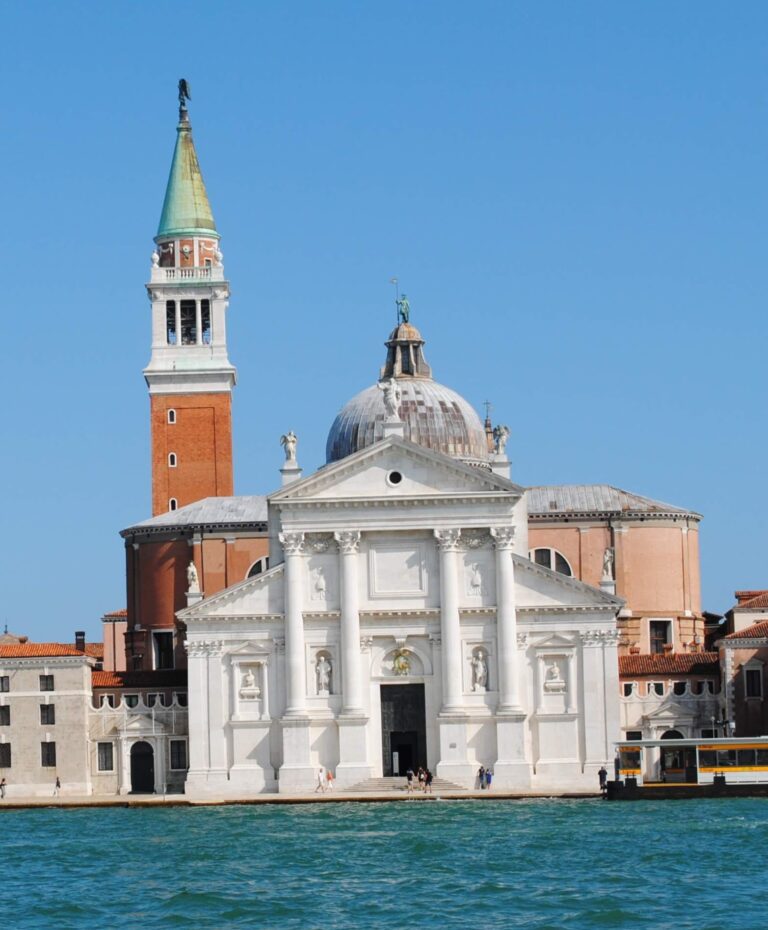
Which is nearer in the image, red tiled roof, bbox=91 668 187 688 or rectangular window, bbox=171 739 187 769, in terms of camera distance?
rectangular window, bbox=171 739 187 769

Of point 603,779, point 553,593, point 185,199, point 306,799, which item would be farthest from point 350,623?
point 185,199

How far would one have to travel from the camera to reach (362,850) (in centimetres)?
4972

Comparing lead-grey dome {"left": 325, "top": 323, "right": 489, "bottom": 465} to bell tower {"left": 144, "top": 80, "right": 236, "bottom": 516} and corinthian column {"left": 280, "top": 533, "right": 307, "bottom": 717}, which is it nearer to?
corinthian column {"left": 280, "top": 533, "right": 307, "bottom": 717}

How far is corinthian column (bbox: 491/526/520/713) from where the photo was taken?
6569 cm

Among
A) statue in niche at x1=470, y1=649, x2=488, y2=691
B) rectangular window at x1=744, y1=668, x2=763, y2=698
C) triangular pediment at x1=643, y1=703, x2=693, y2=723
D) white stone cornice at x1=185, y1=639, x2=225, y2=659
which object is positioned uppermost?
white stone cornice at x1=185, y1=639, x2=225, y2=659

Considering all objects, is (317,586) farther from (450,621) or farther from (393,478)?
(450,621)

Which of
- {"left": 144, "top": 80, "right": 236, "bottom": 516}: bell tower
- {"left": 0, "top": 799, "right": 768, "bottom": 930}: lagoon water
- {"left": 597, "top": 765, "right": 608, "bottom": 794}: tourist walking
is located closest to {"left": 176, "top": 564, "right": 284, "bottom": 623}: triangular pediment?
{"left": 0, "top": 799, "right": 768, "bottom": 930}: lagoon water

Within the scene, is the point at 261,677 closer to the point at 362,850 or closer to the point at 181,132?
the point at 362,850

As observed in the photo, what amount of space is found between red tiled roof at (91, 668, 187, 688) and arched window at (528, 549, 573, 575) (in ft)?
36.7

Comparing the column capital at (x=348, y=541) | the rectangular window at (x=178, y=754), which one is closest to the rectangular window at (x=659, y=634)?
the column capital at (x=348, y=541)

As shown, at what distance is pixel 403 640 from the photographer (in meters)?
Result: 66.4

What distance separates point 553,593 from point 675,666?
5.34 m

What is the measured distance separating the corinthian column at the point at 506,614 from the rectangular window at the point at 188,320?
27.5m

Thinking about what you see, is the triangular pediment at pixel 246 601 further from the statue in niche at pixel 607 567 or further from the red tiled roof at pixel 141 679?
the statue in niche at pixel 607 567
